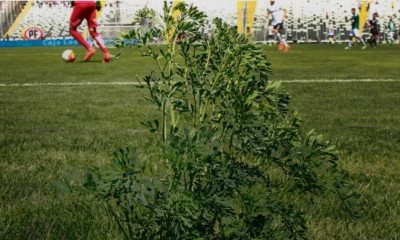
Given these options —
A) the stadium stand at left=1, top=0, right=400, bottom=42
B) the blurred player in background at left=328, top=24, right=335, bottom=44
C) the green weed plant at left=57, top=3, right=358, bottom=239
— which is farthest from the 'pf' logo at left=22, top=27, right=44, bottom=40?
the green weed plant at left=57, top=3, right=358, bottom=239

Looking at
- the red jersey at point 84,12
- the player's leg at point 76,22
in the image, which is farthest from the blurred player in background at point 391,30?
the player's leg at point 76,22

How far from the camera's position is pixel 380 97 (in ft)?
28.5

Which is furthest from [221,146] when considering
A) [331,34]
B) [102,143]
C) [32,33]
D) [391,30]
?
[32,33]

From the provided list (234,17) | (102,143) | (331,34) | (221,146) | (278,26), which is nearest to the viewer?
(221,146)

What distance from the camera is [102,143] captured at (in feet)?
16.0

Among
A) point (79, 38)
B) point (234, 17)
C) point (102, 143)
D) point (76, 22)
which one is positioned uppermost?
point (76, 22)

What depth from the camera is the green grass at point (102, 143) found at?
2.64 m

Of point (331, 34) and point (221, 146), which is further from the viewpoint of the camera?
point (331, 34)

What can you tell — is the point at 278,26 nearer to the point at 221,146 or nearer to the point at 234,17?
the point at 234,17

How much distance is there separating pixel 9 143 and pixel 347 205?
377 cm

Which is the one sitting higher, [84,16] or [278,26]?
[84,16]

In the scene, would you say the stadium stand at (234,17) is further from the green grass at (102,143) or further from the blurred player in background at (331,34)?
the green grass at (102,143)

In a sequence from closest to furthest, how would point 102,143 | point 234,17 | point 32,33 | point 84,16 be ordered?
point 102,143 < point 84,16 < point 32,33 < point 234,17

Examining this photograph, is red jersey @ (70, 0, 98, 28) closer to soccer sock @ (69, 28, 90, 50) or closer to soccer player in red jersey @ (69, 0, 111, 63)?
soccer player in red jersey @ (69, 0, 111, 63)
